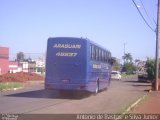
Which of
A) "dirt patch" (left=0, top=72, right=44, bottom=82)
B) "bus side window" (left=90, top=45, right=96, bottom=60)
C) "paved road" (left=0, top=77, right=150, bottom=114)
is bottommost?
"paved road" (left=0, top=77, right=150, bottom=114)

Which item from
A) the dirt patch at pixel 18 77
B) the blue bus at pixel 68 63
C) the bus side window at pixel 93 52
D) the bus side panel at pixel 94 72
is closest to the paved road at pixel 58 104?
the blue bus at pixel 68 63

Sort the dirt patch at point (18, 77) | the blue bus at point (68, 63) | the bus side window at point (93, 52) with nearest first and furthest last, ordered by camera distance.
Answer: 1. the blue bus at point (68, 63)
2. the bus side window at point (93, 52)
3. the dirt patch at point (18, 77)

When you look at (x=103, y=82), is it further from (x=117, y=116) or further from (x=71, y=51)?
(x=117, y=116)

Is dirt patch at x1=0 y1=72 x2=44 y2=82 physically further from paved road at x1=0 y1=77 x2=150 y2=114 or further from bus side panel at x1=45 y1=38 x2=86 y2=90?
bus side panel at x1=45 y1=38 x2=86 y2=90

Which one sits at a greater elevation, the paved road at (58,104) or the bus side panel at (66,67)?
the bus side panel at (66,67)

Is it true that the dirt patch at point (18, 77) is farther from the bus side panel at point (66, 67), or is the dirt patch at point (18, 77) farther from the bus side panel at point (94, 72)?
the bus side panel at point (66, 67)

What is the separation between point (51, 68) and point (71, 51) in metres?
1.51

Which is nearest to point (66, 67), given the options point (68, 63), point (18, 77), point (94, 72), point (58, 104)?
point (68, 63)

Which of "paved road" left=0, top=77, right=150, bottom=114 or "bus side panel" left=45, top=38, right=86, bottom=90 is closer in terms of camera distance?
"paved road" left=0, top=77, right=150, bottom=114

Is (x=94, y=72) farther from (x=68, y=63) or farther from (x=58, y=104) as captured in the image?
(x=58, y=104)

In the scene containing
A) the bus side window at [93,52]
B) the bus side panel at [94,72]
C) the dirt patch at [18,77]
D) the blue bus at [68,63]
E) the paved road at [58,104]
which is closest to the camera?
the paved road at [58,104]

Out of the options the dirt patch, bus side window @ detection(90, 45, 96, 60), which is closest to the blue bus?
bus side window @ detection(90, 45, 96, 60)

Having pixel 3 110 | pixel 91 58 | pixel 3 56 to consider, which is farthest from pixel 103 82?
pixel 3 56

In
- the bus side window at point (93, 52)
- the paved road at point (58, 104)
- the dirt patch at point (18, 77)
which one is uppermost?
the bus side window at point (93, 52)
